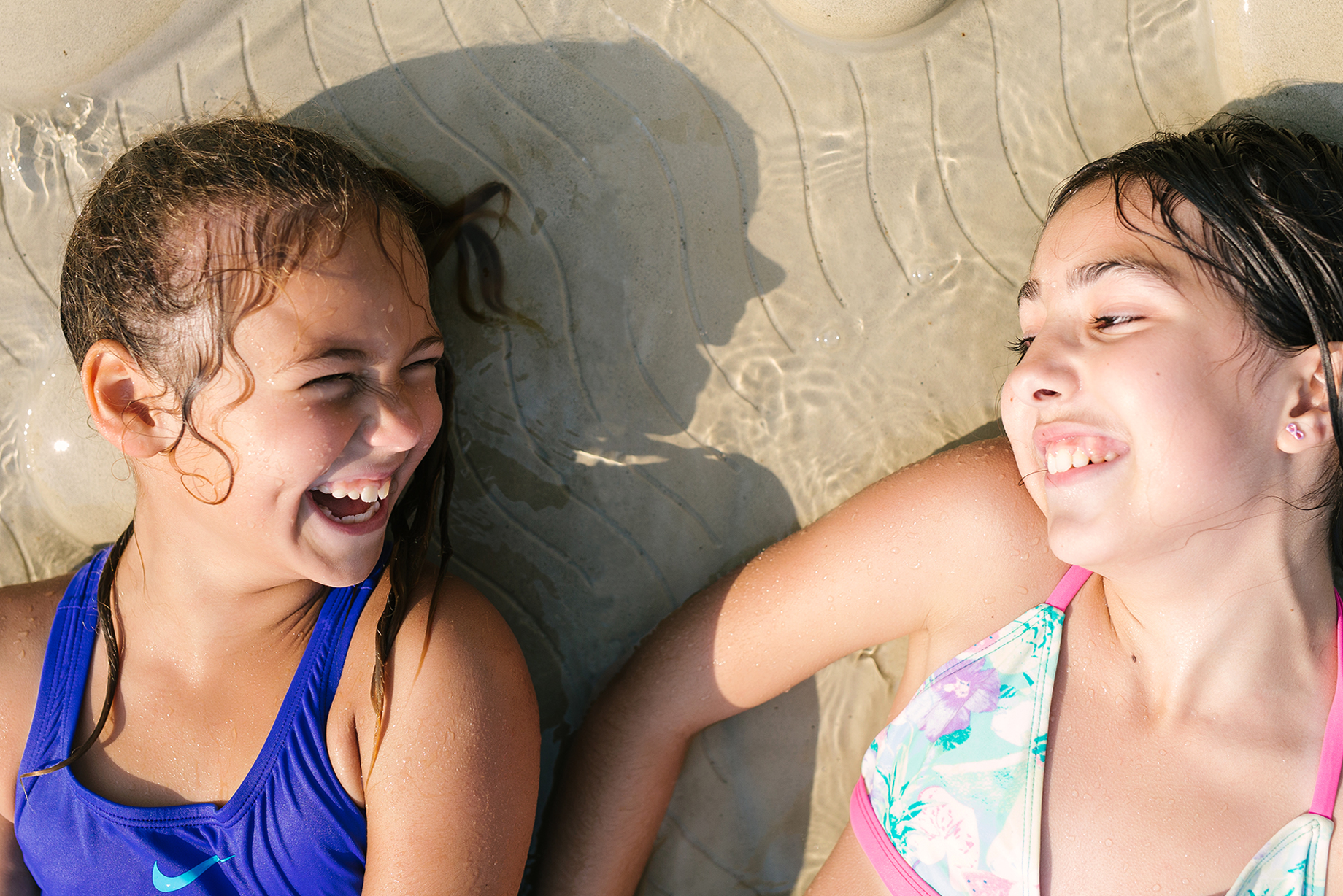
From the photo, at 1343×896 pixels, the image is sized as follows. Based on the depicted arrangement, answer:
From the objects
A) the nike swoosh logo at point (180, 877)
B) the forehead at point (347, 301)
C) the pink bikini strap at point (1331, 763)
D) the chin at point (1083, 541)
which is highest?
the forehead at point (347, 301)

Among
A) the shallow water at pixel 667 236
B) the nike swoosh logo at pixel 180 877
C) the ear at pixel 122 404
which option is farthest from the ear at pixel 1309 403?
the nike swoosh logo at pixel 180 877

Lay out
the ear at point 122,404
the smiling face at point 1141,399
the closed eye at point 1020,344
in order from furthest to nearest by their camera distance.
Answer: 1. the closed eye at point 1020,344
2. the ear at point 122,404
3. the smiling face at point 1141,399

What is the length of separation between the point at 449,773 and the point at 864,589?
0.91m

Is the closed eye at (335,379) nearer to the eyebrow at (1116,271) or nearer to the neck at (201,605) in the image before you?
the neck at (201,605)

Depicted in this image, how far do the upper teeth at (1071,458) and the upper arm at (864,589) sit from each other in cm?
Result: 23

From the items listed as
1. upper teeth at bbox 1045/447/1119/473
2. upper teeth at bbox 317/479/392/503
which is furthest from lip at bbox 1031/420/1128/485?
upper teeth at bbox 317/479/392/503

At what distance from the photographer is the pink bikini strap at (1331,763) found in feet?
5.53

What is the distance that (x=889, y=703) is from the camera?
7.73ft

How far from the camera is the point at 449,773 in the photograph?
Answer: 5.73 ft

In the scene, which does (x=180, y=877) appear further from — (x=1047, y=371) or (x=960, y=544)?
(x=1047, y=371)

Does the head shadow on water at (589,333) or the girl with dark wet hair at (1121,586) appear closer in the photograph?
the girl with dark wet hair at (1121,586)

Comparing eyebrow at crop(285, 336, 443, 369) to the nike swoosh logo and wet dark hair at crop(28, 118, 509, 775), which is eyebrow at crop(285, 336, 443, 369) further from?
the nike swoosh logo

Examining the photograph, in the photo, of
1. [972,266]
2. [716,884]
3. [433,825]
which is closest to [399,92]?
[972,266]

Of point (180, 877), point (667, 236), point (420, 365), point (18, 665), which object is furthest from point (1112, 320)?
point (18, 665)
